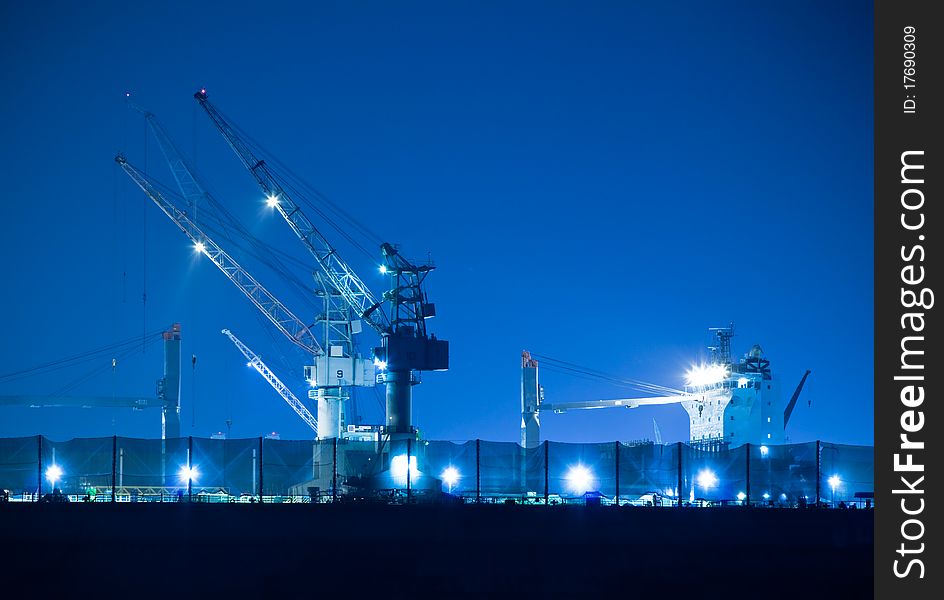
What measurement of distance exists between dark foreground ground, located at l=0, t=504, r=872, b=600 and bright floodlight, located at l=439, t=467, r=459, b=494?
625 cm

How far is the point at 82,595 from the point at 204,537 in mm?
5593

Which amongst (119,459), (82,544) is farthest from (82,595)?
(119,459)

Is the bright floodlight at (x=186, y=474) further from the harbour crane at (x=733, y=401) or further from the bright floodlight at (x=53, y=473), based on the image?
the harbour crane at (x=733, y=401)

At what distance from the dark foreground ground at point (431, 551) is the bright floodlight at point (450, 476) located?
6249 millimetres

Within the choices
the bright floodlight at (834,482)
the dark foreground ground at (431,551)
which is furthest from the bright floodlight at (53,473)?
the bright floodlight at (834,482)

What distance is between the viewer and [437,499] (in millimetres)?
52812

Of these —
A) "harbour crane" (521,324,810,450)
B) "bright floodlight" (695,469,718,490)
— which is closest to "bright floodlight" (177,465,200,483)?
"bright floodlight" (695,469,718,490)

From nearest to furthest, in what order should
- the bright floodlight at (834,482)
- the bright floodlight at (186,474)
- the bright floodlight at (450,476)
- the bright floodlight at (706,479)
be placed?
the bright floodlight at (186,474) < the bright floodlight at (834,482) < the bright floodlight at (450,476) < the bright floodlight at (706,479)

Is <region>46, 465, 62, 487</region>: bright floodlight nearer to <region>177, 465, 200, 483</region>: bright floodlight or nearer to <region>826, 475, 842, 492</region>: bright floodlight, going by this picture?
<region>177, 465, 200, 483</region>: bright floodlight

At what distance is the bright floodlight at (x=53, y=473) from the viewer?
50156 mm

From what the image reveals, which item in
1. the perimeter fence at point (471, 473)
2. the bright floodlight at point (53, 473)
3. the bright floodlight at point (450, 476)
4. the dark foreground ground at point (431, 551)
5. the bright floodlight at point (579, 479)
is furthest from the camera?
the bright floodlight at point (450, 476)

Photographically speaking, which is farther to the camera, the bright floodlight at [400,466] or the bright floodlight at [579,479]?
the bright floodlight at [400,466]

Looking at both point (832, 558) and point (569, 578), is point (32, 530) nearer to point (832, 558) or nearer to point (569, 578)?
point (569, 578)

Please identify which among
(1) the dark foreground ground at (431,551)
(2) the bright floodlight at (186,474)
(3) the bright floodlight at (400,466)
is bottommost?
(1) the dark foreground ground at (431,551)
